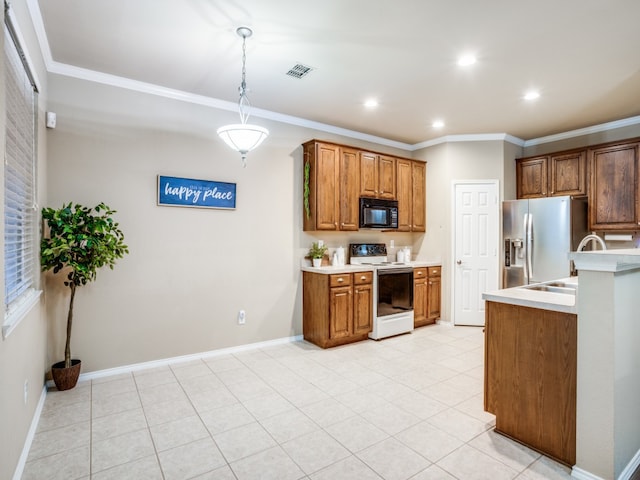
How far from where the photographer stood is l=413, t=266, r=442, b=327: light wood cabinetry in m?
5.11

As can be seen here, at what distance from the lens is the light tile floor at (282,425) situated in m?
2.04

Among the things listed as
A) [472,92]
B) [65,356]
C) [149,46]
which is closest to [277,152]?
[149,46]

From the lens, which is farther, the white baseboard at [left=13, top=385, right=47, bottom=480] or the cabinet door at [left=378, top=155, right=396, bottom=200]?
the cabinet door at [left=378, top=155, right=396, bottom=200]

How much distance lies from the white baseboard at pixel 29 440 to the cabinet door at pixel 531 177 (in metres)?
6.08

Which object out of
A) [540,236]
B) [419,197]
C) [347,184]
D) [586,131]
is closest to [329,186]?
[347,184]

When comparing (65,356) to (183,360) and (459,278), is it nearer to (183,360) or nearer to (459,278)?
(183,360)

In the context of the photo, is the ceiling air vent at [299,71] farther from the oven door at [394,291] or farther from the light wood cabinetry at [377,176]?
the oven door at [394,291]

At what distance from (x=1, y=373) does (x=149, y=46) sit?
2.47m

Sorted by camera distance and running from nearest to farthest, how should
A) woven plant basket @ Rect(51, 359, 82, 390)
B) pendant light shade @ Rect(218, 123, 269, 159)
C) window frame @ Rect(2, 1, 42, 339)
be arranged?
1. window frame @ Rect(2, 1, 42, 339)
2. pendant light shade @ Rect(218, 123, 269, 159)
3. woven plant basket @ Rect(51, 359, 82, 390)

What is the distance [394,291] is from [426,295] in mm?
758

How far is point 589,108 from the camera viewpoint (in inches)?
162

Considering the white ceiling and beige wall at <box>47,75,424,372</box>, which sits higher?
the white ceiling

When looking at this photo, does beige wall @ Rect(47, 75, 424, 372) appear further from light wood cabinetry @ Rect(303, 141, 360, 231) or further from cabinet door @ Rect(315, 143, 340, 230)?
cabinet door @ Rect(315, 143, 340, 230)

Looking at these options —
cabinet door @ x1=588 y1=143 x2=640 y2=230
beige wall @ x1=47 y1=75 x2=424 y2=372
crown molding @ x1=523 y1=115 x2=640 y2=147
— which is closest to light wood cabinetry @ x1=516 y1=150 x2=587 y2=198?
cabinet door @ x1=588 y1=143 x2=640 y2=230
